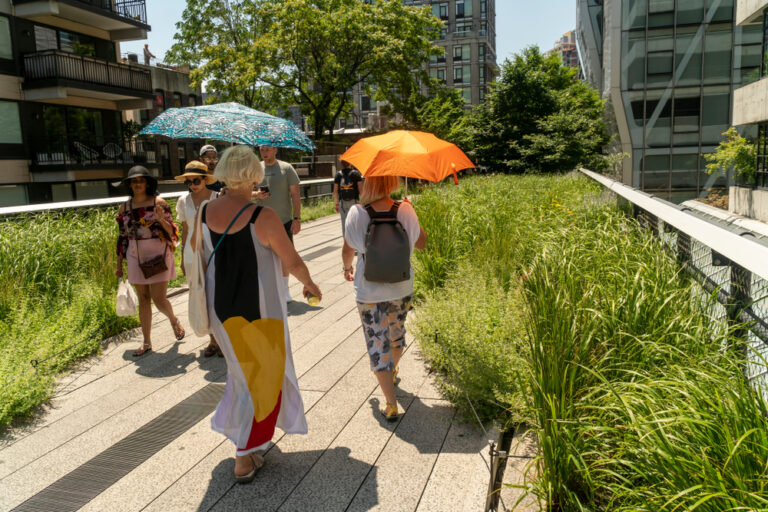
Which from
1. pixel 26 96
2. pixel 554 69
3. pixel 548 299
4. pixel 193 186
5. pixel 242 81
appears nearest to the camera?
pixel 548 299

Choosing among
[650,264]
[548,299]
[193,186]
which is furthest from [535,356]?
[193,186]

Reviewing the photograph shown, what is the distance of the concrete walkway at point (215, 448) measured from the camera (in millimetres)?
3309

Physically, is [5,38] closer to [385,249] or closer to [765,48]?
[385,249]

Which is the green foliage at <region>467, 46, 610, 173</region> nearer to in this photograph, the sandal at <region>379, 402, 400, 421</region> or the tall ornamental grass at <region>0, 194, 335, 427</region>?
the tall ornamental grass at <region>0, 194, 335, 427</region>

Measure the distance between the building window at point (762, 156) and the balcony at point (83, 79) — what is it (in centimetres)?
2945

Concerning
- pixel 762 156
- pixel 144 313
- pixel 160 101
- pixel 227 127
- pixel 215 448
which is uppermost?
pixel 160 101

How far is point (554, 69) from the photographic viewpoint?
139ft

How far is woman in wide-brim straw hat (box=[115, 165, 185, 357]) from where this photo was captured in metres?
5.69

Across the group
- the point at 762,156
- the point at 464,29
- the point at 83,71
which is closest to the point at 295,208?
the point at 83,71

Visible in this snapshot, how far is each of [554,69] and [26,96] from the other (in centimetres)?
3363

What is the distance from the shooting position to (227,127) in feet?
18.2

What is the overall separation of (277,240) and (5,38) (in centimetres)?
2736

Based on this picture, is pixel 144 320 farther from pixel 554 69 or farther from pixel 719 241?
pixel 554 69

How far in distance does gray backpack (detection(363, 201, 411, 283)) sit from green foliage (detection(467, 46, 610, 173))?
25.7 metres
